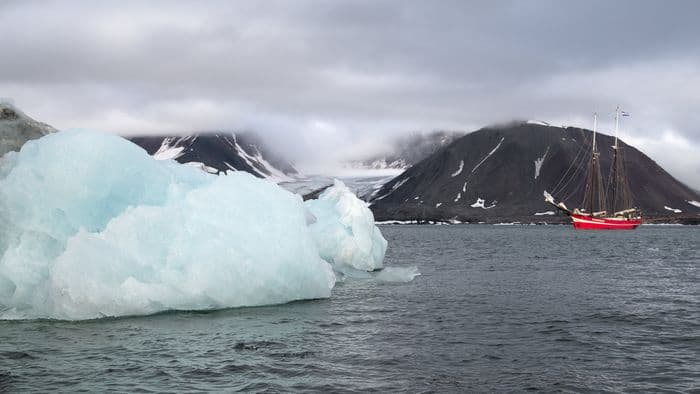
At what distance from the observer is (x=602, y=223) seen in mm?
181750

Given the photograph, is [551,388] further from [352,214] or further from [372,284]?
[352,214]

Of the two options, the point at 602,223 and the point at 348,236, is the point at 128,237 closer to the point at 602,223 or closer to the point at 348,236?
the point at 348,236

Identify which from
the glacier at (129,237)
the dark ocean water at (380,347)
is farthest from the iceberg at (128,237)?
the dark ocean water at (380,347)

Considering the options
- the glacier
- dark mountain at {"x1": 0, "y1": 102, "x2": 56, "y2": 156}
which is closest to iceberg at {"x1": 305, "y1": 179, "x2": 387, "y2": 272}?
the glacier

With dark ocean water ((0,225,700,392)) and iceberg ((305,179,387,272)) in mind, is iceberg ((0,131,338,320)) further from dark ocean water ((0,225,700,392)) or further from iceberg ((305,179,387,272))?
iceberg ((305,179,387,272))

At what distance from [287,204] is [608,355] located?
1450 centimetres

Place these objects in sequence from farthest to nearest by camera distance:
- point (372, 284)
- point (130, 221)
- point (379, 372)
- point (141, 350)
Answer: point (372, 284)
point (130, 221)
point (141, 350)
point (379, 372)

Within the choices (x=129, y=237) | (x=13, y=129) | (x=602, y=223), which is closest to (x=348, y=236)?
(x=129, y=237)

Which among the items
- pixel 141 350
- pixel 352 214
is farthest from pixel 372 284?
pixel 141 350

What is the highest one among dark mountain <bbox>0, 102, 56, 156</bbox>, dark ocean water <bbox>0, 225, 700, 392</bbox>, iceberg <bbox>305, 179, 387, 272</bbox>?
dark mountain <bbox>0, 102, 56, 156</bbox>

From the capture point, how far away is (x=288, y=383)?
1499 cm

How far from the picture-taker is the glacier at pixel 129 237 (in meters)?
22.1

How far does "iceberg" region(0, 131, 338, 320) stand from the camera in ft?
72.4

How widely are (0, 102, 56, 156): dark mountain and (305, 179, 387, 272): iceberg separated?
17.6 metres
